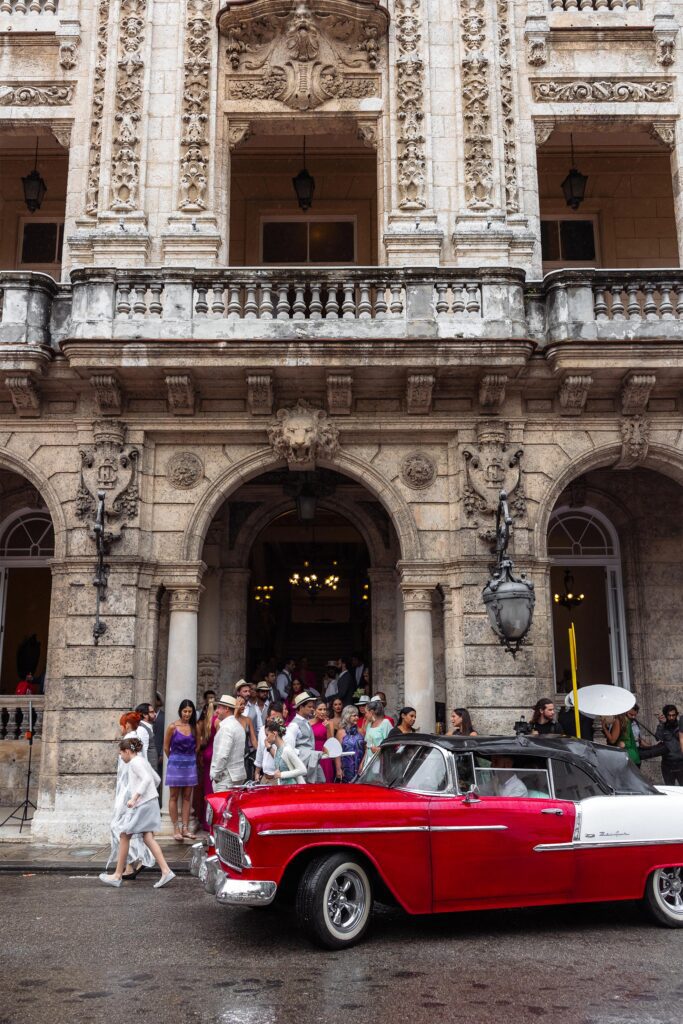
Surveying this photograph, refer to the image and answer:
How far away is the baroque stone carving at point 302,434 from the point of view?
13.0 metres

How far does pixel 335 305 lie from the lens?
12758mm

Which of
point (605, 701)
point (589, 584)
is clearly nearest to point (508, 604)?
point (605, 701)

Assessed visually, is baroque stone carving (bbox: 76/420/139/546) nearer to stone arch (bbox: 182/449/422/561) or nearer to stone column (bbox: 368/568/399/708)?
stone arch (bbox: 182/449/422/561)

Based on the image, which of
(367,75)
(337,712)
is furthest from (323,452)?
(367,75)

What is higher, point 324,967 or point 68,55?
point 68,55

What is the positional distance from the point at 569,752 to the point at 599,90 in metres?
11.5

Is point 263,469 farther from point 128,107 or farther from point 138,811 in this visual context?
point 128,107

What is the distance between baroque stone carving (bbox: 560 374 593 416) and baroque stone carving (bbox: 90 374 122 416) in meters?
6.43

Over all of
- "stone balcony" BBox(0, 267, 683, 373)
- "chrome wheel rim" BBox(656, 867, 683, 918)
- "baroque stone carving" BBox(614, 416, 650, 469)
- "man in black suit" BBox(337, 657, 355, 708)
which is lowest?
"chrome wheel rim" BBox(656, 867, 683, 918)

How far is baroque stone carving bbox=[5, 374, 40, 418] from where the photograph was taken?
497 inches

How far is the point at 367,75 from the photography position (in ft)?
48.0

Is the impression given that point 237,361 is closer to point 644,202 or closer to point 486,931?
point 486,931

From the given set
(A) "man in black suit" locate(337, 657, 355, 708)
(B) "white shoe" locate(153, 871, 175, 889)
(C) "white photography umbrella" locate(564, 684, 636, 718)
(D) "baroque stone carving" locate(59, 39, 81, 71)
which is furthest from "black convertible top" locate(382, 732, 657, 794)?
(D) "baroque stone carving" locate(59, 39, 81, 71)

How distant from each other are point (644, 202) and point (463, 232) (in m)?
5.27
